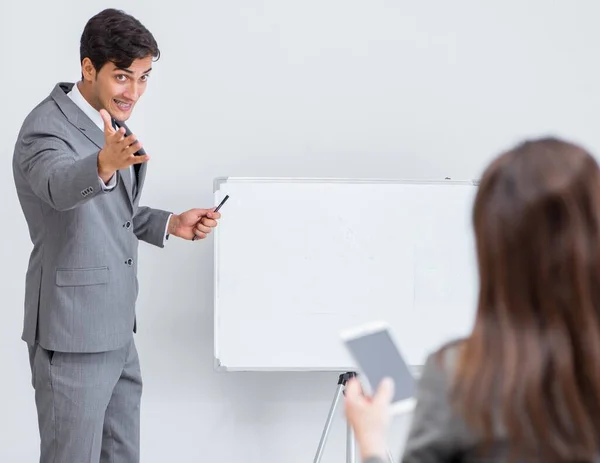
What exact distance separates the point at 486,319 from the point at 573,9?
1.97 m

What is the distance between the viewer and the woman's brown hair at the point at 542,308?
0.82m

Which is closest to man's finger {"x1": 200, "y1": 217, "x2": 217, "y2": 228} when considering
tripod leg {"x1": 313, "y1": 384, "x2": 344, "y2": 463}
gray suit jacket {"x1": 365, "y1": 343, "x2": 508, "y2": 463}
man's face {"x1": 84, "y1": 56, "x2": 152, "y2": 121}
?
man's face {"x1": 84, "y1": 56, "x2": 152, "y2": 121}

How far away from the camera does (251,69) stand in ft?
8.06

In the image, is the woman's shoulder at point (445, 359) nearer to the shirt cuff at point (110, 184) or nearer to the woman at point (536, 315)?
the woman at point (536, 315)

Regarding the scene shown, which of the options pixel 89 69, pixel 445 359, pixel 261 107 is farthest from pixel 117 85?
pixel 445 359

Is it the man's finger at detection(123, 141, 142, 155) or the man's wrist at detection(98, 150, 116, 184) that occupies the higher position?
the man's finger at detection(123, 141, 142, 155)

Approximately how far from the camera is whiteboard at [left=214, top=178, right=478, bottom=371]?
231 centimetres

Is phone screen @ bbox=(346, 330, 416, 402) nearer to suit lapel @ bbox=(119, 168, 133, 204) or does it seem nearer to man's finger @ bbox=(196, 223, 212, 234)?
suit lapel @ bbox=(119, 168, 133, 204)

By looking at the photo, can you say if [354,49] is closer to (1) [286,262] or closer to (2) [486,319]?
(1) [286,262]

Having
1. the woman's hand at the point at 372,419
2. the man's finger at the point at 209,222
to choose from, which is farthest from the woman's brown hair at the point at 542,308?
the man's finger at the point at 209,222

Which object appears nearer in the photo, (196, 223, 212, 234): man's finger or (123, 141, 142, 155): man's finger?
(123, 141, 142, 155): man's finger

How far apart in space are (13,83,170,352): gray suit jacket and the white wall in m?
0.62

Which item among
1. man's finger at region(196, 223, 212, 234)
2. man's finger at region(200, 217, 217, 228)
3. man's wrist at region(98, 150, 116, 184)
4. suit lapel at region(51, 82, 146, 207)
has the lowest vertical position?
man's finger at region(196, 223, 212, 234)

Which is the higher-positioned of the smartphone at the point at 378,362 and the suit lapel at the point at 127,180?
the suit lapel at the point at 127,180
